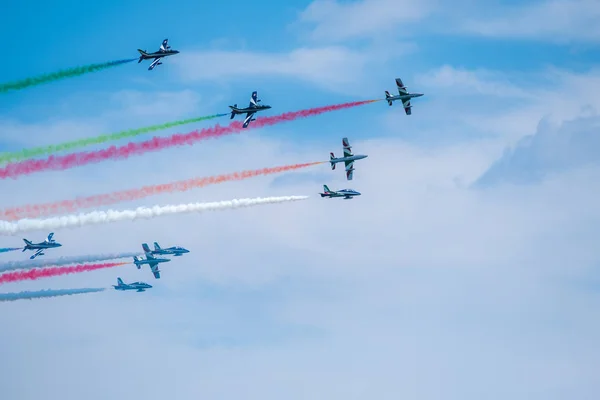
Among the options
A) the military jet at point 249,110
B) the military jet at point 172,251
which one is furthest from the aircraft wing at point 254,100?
the military jet at point 172,251

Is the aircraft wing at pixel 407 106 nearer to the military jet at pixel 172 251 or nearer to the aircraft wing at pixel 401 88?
the aircraft wing at pixel 401 88

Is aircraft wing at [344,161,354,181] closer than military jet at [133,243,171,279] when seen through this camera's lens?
Yes

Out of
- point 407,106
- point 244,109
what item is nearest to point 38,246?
point 244,109

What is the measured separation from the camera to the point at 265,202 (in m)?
136

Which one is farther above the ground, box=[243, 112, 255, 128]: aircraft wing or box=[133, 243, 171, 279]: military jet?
box=[243, 112, 255, 128]: aircraft wing

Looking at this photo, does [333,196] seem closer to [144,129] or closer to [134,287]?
[144,129]

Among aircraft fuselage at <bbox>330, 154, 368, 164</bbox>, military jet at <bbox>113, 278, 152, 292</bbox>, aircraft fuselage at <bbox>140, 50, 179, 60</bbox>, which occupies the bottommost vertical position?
military jet at <bbox>113, 278, 152, 292</bbox>

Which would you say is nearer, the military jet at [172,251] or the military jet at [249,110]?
the military jet at [249,110]

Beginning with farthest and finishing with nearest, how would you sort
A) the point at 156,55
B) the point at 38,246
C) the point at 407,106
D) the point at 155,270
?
the point at 155,270 → the point at 38,246 → the point at 407,106 → the point at 156,55

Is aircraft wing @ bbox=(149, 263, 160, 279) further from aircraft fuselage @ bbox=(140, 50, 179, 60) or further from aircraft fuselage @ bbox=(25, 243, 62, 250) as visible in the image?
aircraft fuselage @ bbox=(140, 50, 179, 60)

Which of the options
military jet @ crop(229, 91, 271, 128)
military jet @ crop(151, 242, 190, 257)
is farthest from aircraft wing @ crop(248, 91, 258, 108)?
military jet @ crop(151, 242, 190, 257)

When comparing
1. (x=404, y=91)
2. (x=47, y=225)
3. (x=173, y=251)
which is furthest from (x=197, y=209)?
(x=173, y=251)

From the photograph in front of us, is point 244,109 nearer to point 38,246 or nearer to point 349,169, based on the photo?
point 349,169

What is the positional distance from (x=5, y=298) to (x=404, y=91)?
55238mm
